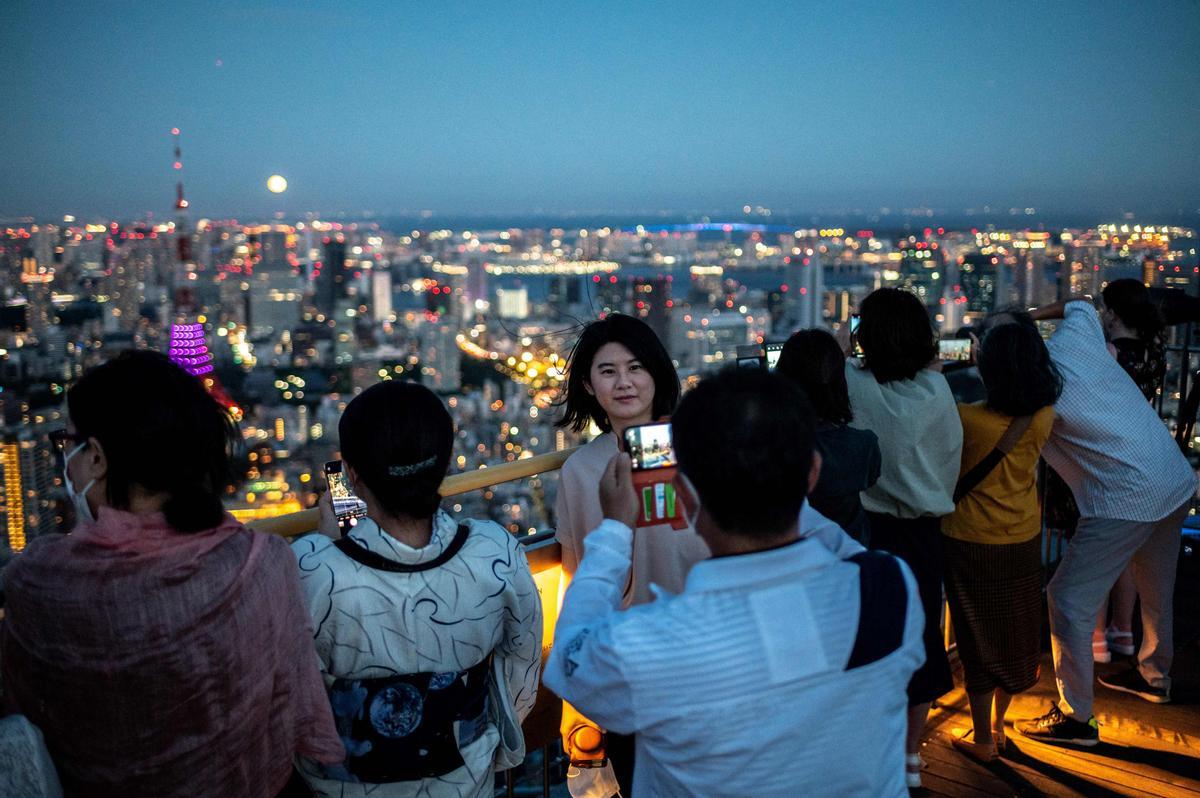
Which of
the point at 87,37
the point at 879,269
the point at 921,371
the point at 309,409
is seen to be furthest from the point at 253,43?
the point at 921,371

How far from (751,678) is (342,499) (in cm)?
108

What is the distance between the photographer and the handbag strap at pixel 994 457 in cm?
265

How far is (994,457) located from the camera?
2682 millimetres

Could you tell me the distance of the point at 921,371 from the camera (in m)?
2.65

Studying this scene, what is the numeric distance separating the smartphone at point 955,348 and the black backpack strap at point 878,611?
2211 millimetres

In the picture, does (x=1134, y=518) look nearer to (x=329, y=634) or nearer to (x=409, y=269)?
(x=329, y=634)

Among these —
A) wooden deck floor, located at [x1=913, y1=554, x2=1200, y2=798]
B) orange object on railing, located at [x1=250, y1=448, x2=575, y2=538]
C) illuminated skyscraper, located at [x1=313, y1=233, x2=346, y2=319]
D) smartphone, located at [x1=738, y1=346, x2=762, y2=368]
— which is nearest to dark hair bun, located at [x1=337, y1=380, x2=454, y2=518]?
orange object on railing, located at [x1=250, y1=448, x2=575, y2=538]

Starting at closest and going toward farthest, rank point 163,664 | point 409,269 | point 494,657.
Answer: point 163,664
point 494,657
point 409,269

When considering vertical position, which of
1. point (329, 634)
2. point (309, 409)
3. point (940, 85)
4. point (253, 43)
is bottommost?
point (309, 409)

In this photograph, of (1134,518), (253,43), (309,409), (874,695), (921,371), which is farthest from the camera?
(253,43)

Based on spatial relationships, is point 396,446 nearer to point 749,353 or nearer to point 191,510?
point 191,510

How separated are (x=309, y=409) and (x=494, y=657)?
13467mm

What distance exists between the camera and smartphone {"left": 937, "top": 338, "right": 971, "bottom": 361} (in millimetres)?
3188

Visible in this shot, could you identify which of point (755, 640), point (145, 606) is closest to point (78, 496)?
point (145, 606)
